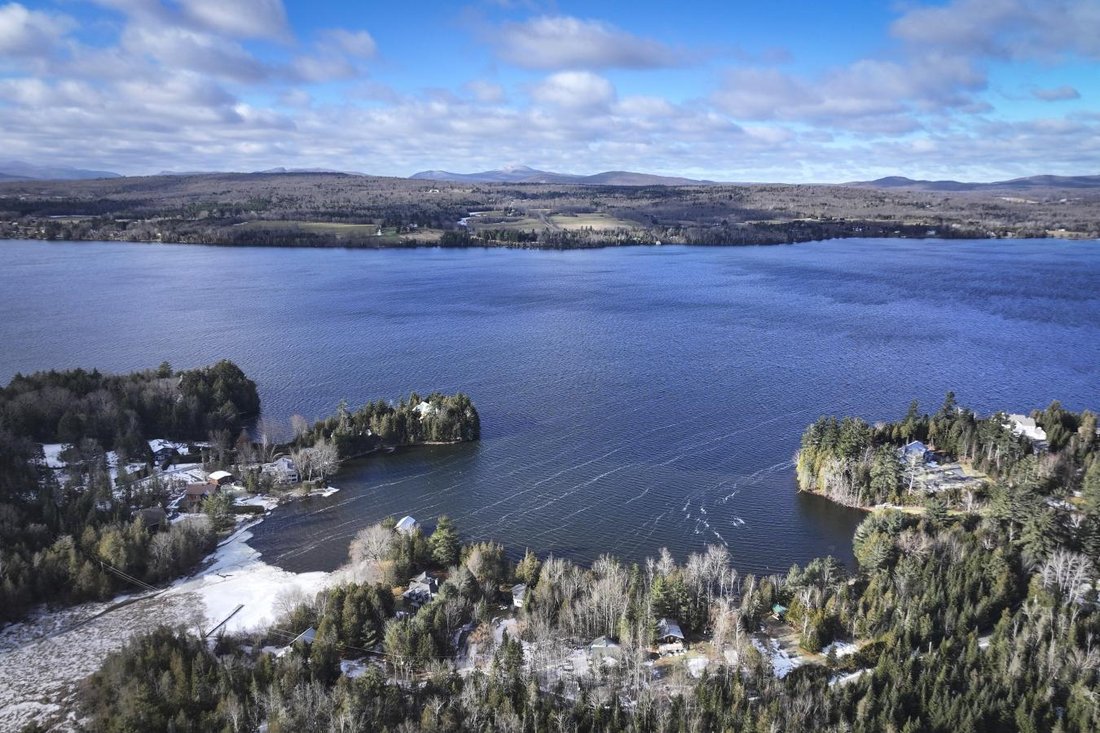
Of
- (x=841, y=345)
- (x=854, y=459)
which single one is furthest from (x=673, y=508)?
(x=841, y=345)

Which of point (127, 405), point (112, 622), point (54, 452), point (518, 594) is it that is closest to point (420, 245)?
point (127, 405)

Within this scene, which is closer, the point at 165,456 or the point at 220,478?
the point at 220,478

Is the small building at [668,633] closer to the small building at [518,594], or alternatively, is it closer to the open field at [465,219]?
the small building at [518,594]

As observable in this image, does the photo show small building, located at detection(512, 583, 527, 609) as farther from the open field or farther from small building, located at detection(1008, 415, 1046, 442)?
the open field

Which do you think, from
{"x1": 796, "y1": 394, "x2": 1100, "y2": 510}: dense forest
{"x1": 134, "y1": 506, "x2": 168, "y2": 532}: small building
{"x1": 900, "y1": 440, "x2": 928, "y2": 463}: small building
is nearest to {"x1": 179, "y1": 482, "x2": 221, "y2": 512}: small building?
{"x1": 134, "y1": 506, "x2": 168, "y2": 532}: small building

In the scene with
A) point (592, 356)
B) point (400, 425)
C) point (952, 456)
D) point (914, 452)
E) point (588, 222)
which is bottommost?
point (952, 456)

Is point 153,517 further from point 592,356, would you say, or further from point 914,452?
point 592,356
